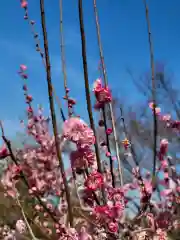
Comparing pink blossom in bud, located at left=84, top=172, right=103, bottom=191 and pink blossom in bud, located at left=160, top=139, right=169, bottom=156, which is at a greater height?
pink blossom in bud, located at left=160, top=139, right=169, bottom=156

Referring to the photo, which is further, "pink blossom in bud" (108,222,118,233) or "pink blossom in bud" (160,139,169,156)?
"pink blossom in bud" (160,139,169,156)

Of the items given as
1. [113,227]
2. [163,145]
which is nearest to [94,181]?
[113,227]

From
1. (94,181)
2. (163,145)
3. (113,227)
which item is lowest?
(113,227)

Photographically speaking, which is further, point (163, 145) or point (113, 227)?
point (163, 145)

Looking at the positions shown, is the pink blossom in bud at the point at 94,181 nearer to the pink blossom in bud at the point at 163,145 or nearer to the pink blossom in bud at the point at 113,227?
the pink blossom in bud at the point at 113,227

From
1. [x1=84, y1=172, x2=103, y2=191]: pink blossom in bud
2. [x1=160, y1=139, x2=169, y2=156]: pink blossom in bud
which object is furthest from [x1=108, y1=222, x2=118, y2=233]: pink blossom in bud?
[x1=160, y1=139, x2=169, y2=156]: pink blossom in bud

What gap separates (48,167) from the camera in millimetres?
3191

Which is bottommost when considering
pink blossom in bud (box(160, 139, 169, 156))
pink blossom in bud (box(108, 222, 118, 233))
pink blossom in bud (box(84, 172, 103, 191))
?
pink blossom in bud (box(108, 222, 118, 233))

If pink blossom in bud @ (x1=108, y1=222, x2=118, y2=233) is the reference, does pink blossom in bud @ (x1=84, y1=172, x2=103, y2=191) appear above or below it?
above

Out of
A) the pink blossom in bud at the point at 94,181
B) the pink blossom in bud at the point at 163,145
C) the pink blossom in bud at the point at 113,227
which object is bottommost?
the pink blossom in bud at the point at 113,227

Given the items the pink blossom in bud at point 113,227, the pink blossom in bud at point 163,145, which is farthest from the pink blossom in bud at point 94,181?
the pink blossom in bud at point 163,145

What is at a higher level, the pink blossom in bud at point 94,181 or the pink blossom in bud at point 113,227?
the pink blossom in bud at point 94,181

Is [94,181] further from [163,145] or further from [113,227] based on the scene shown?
[163,145]

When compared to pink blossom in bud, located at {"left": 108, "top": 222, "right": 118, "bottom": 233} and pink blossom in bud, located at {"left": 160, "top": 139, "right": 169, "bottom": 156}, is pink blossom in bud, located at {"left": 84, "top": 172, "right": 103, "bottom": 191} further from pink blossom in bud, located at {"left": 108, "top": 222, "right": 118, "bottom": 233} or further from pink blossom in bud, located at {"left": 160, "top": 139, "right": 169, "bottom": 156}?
pink blossom in bud, located at {"left": 160, "top": 139, "right": 169, "bottom": 156}
